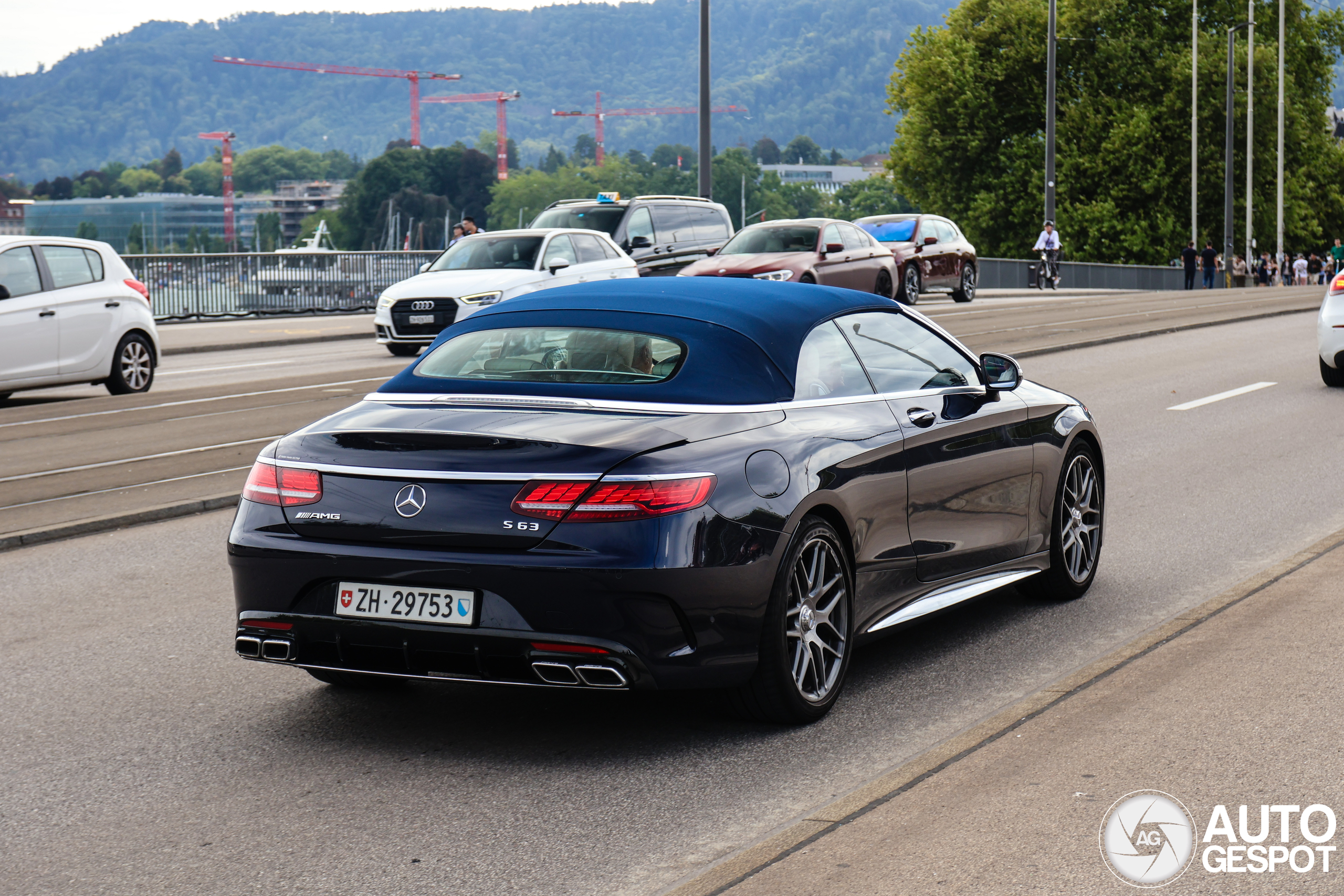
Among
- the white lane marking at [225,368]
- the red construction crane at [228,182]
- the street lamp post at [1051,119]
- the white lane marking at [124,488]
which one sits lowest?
the white lane marking at [124,488]

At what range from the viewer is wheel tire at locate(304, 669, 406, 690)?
5.51 meters

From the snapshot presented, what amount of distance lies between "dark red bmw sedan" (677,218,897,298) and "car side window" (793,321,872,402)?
Answer: 57.3 ft

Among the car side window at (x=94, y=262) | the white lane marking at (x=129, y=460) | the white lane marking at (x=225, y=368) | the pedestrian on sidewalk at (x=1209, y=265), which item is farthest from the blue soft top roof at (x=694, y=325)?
the pedestrian on sidewalk at (x=1209, y=265)

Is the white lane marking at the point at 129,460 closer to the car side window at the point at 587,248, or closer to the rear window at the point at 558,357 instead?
the rear window at the point at 558,357

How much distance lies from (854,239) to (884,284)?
104 cm

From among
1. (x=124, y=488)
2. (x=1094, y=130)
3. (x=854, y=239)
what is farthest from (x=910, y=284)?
(x=1094, y=130)

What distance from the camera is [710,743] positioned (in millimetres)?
4961

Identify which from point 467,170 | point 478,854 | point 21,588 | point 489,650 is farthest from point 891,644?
point 467,170

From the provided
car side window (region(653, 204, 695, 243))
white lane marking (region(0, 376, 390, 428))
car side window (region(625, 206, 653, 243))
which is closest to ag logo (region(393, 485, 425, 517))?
white lane marking (region(0, 376, 390, 428))

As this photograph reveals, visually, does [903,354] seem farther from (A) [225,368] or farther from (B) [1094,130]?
(B) [1094,130]

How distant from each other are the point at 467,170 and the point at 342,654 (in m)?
144

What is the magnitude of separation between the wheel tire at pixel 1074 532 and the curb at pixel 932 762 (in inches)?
21.1

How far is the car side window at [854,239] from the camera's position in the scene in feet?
85.1

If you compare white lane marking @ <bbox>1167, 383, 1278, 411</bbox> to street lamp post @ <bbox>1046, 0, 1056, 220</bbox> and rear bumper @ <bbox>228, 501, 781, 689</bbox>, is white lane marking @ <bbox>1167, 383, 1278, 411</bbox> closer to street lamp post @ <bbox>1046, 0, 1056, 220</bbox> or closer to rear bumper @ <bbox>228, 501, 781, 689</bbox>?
rear bumper @ <bbox>228, 501, 781, 689</bbox>
